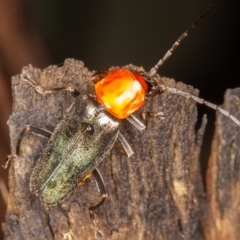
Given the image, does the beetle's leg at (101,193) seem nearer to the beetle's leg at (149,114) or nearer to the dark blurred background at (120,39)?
the beetle's leg at (149,114)

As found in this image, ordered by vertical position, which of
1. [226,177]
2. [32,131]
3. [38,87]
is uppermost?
[38,87]

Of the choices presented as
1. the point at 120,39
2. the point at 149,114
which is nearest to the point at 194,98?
the point at 149,114

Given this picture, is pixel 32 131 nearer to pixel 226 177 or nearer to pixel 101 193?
pixel 101 193

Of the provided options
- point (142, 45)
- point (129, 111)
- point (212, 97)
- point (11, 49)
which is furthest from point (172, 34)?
point (11, 49)

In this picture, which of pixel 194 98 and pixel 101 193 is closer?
pixel 194 98

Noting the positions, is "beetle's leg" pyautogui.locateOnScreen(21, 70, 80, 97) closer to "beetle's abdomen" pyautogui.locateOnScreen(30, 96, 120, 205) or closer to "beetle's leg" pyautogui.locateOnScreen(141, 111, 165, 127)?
"beetle's abdomen" pyautogui.locateOnScreen(30, 96, 120, 205)

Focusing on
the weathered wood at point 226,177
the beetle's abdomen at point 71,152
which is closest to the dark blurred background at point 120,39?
the weathered wood at point 226,177

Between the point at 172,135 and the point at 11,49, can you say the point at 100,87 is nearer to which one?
the point at 172,135
